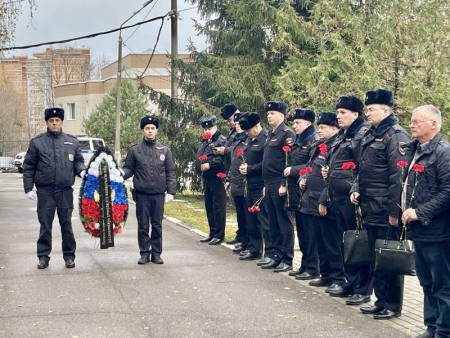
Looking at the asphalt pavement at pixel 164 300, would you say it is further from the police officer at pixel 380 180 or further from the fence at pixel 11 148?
the fence at pixel 11 148

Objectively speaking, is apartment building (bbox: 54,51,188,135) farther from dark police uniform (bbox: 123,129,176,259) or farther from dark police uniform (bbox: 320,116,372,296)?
dark police uniform (bbox: 320,116,372,296)

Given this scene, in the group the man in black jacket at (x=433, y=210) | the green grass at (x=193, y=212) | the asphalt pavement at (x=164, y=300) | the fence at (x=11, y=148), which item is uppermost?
the man in black jacket at (x=433, y=210)

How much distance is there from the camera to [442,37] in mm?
18156

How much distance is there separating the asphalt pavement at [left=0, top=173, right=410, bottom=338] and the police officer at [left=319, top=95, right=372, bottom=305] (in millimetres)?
319

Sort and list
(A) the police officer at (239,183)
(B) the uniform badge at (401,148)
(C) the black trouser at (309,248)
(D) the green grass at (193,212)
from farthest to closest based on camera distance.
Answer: (D) the green grass at (193,212)
(A) the police officer at (239,183)
(C) the black trouser at (309,248)
(B) the uniform badge at (401,148)

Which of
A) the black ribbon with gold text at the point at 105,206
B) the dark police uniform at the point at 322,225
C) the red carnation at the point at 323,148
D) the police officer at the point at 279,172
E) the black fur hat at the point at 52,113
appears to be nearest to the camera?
the red carnation at the point at 323,148

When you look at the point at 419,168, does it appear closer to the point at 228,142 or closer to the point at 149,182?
the point at 149,182

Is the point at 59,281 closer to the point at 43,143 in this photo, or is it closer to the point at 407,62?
the point at 43,143

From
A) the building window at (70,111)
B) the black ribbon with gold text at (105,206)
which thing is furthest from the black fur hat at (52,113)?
the building window at (70,111)

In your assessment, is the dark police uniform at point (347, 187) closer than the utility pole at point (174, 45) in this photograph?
Yes

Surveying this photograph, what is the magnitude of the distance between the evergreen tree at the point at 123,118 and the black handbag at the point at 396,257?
40339 mm

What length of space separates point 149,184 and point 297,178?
2.16 m

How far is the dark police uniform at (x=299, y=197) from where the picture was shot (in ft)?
31.1

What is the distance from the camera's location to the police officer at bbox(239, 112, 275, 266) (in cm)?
1084
